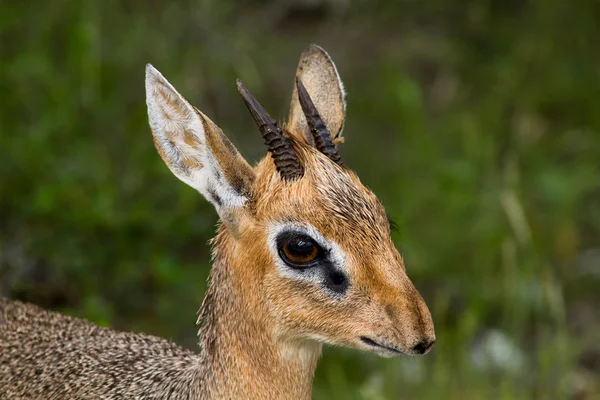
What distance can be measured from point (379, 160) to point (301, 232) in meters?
3.93

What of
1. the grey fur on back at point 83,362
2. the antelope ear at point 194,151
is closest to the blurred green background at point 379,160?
the grey fur on back at point 83,362

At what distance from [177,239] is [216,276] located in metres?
2.28

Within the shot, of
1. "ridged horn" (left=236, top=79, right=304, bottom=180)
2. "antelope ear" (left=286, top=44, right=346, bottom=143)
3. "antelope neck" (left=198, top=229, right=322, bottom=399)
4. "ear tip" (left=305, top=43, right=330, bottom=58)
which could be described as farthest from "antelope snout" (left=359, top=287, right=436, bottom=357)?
"ear tip" (left=305, top=43, right=330, bottom=58)

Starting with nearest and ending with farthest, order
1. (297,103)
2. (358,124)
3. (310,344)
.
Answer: (310,344) < (297,103) < (358,124)

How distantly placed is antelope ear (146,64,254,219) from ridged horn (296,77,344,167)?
28 centimetres

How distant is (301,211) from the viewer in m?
4.10

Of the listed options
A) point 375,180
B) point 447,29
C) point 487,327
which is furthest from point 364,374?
point 447,29

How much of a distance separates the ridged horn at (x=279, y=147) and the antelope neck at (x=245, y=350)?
35 centimetres

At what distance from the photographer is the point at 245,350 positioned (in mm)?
4266

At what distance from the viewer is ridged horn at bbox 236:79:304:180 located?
4.11 meters

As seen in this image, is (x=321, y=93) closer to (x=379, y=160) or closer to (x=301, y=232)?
(x=301, y=232)

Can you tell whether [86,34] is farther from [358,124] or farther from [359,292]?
[359,292]

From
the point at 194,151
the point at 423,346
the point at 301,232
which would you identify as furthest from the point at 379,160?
the point at 423,346

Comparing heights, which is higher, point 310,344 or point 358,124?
point 358,124
